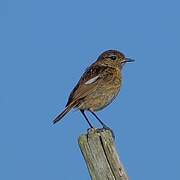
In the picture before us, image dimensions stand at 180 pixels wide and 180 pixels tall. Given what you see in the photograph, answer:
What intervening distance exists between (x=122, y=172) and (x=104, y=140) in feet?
1.44

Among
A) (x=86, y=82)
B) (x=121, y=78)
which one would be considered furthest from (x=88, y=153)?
(x=121, y=78)

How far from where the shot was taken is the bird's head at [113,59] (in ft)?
39.4

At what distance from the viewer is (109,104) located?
11.2m

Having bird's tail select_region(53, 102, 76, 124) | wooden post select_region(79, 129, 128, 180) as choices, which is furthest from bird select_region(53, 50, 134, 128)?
wooden post select_region(79, 129, 128, 180)

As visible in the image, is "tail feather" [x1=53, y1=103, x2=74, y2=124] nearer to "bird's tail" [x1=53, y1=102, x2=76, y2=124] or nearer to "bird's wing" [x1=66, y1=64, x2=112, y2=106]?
"bird's tail" [x1=53, y1=102, x2=76, y2=124]

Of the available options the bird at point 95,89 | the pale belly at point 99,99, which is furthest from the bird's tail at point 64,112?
the pale belly at point 99,99

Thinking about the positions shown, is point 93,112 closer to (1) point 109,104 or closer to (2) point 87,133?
(1) point 109,104

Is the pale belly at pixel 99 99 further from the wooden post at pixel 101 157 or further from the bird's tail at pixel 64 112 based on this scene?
the wooden post at pixel 101 157

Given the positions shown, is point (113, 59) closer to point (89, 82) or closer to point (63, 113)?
point (89, 82)

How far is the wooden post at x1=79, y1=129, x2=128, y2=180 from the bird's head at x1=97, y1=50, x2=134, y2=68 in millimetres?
5245

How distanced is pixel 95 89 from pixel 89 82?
0.65ft

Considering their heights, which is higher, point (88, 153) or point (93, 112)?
point (93, 112)

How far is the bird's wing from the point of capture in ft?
35.0

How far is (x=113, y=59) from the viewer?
1208 centimetres
